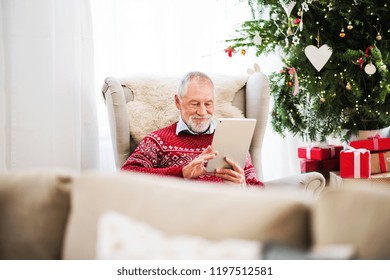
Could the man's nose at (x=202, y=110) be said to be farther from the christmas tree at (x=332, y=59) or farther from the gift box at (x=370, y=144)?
the gift box at (x=370, y=144)

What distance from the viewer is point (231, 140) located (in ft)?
5.69

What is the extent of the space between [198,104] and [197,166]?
372 mm

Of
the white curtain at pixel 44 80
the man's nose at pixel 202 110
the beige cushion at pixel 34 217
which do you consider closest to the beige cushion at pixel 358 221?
the beige cushion at pixel 34 217

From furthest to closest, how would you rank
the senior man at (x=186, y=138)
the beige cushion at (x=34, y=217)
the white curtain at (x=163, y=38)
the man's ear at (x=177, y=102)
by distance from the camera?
the white curtain at (x=163, y=38), the man's ear at (x=177, y=102), the senior man at (x=186, y=138), the beige cushion at (x=34, y=217)

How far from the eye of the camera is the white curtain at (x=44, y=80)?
94.1 inches

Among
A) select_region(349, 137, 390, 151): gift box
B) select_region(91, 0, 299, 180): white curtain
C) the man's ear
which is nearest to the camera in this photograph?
the man's ear

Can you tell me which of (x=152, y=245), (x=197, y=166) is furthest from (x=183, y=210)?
(x=197, y=166)

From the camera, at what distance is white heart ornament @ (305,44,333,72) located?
2285 millimetres

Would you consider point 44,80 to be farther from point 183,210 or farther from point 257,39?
point 183,210

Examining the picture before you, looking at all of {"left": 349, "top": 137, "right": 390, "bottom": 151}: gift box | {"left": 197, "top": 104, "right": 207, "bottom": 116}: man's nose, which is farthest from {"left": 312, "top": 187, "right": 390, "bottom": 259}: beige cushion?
{"left": 349, "top": 137, "right": 390, "bottom": 151}: gift box

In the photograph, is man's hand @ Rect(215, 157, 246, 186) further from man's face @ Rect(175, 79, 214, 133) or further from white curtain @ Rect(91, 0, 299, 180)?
white curtain @ Rect(91, 0, 299, 180)

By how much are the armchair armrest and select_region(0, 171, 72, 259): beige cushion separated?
46.8 inches

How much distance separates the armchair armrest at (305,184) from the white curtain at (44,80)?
1.19 m

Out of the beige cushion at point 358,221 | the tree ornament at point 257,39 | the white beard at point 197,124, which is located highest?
the tree ornament at point 257,39
